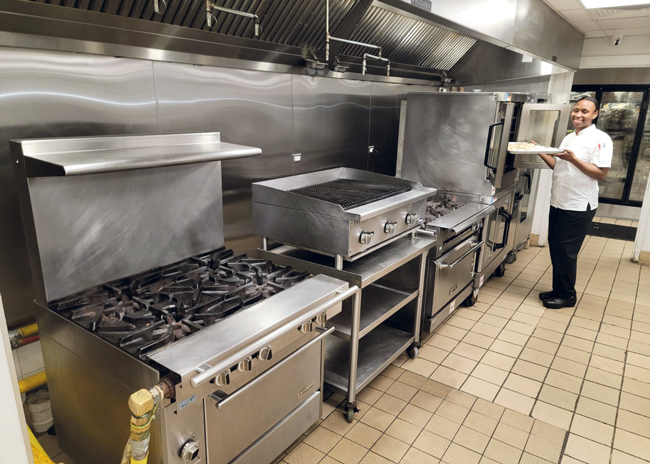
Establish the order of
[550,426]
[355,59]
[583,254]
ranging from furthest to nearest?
[583,254]
[355,59]
[550,426]

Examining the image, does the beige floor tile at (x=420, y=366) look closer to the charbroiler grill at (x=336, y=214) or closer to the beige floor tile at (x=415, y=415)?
the beige floor tile at (x=415, y=415)

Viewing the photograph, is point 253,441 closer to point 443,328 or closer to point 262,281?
A: point 262,281

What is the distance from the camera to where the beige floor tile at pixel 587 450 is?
216cm

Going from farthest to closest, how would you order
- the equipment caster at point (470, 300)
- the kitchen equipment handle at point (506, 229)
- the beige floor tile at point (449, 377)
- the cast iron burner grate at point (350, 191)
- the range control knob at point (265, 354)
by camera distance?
the kitchen equipment handle at point (506, 229)
the equipment caster at point (470, 300)
the beige floor tile at point (449, 377)
the cast iron burner grate at point (350, 191)
the range control knob at point (265, 354)

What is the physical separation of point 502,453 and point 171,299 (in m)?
1.76

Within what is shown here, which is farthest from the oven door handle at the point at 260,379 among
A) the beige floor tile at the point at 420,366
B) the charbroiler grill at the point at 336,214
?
the beige floor tile at the point at 420,366

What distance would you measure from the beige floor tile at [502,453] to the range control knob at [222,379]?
145cm

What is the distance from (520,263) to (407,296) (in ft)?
8.83

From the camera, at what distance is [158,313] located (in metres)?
1.64

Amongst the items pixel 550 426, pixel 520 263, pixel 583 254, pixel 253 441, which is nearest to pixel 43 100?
pixel 253 441

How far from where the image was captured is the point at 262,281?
1.94 metres

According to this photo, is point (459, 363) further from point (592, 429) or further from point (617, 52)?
point (617, 52)

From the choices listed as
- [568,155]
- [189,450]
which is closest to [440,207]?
[568,155]

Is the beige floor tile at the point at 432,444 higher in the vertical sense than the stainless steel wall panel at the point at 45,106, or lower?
lower
